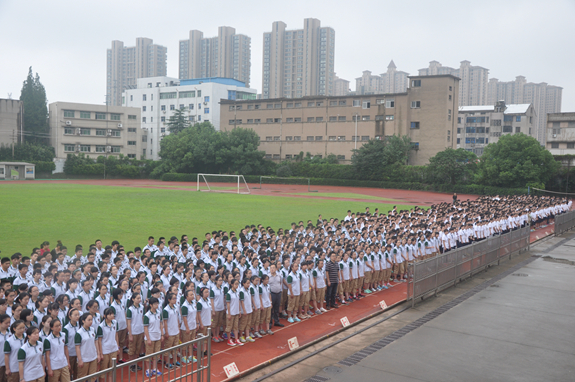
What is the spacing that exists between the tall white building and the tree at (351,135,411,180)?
1447 inches

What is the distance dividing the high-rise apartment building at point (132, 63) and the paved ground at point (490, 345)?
141m

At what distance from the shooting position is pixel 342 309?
1094 cm

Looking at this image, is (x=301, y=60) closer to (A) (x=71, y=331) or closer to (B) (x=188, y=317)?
(B) (x=188, y=317)

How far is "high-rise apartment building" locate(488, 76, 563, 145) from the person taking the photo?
134m

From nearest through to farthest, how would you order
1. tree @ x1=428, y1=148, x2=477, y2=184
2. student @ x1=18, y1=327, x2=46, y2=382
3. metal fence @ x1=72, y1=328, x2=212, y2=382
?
metal fence @ x1=72, y1=328, x2=212, y2=382 → student @ x1=18, y1=327, x2=46, y2=382 → tree @ x1=428, y1=148, x2=477, y2=184

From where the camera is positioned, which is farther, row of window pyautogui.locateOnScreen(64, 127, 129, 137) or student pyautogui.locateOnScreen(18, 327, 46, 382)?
row of window pyautogui.locateOnScreen(64, 127, 129, 137)

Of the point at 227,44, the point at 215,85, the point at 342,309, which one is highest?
the point at 227,44

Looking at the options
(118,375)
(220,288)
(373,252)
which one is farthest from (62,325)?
(373,252)

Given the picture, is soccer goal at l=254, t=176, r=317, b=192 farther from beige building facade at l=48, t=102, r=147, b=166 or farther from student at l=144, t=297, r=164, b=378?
student at l=144, t=297, r=164, b=378

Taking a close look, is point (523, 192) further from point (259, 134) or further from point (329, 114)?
point (259, 134)

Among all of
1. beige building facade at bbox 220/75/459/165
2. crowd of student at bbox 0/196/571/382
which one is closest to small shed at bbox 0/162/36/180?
beige building facade at bbox 220/75/459/165

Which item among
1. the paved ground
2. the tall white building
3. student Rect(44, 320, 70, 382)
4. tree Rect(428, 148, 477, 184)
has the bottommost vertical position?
the paved ground

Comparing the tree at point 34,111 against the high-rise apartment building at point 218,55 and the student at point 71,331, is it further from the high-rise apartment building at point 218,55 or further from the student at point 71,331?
the student at point 71,331

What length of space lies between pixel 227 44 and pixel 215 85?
176ft
